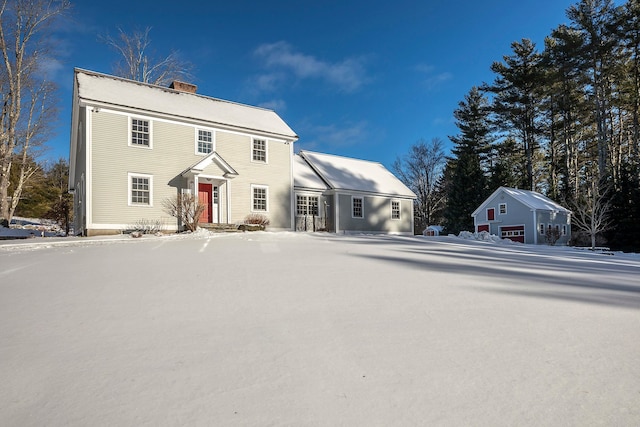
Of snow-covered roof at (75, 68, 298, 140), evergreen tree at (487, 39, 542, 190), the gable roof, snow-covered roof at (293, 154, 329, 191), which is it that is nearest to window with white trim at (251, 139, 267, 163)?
snow-covered roof at (75, 68, 298, 140)

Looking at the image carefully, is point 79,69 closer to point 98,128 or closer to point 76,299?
point 98,128

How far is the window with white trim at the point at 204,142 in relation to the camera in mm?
16594

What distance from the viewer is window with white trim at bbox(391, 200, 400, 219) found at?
23844mm

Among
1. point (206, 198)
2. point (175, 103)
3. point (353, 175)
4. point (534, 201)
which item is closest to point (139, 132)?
point (175, 103)

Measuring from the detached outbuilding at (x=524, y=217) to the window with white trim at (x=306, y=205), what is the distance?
13559 millimetres

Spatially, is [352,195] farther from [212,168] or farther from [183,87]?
[183,87]

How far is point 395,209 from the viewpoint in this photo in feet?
78.8

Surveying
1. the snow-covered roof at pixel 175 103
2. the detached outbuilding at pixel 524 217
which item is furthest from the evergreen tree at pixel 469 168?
the snow-covered roof at pixel 175 103

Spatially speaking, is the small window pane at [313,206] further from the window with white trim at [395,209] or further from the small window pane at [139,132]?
the small window pane at [139,132]

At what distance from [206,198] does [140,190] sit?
2.73m

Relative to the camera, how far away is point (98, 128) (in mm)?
14188

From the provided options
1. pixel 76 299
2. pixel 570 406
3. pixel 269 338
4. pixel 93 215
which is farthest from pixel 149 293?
pixel 93 215

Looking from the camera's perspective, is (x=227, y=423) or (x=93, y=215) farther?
(x=93, y=215)

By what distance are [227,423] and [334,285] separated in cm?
304
